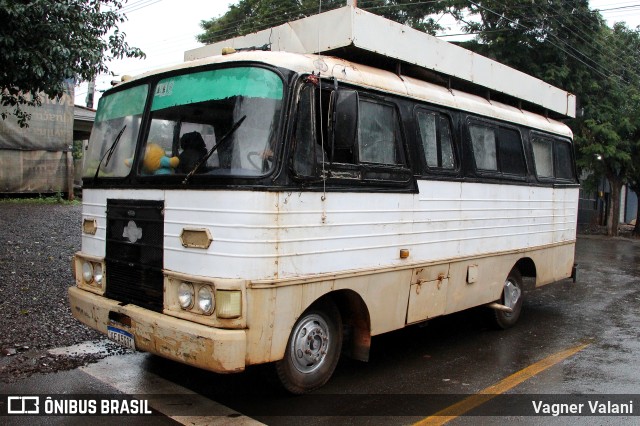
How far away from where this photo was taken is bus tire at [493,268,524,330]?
7079mm

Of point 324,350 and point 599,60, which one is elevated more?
point 599,60

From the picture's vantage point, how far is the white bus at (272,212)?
392cm

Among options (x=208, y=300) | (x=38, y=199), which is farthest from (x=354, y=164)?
(x=38, y=199)

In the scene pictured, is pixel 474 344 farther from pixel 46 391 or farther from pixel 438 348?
pixel 46 391

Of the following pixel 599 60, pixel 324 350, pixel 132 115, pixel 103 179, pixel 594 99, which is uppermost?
pixel 599 60

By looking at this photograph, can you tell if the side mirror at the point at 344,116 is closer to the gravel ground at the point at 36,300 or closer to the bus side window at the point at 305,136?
the bus side window at the point at 305,136

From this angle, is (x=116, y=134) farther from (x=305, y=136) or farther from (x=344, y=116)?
(x=344, y=116)

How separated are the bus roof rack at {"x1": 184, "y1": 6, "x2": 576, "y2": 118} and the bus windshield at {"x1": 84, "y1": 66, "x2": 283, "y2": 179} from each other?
96 centimetres

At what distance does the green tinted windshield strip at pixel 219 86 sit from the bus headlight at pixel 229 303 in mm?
1438

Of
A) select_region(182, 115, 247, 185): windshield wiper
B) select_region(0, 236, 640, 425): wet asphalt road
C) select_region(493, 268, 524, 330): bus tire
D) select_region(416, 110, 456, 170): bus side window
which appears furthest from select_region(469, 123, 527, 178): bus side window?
select_region(182, 115, 247, 185): windshield wiper

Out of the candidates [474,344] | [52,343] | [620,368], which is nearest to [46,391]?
[52,343]

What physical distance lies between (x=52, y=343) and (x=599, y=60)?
19833mm

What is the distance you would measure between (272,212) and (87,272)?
213cm

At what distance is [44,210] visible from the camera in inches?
608
